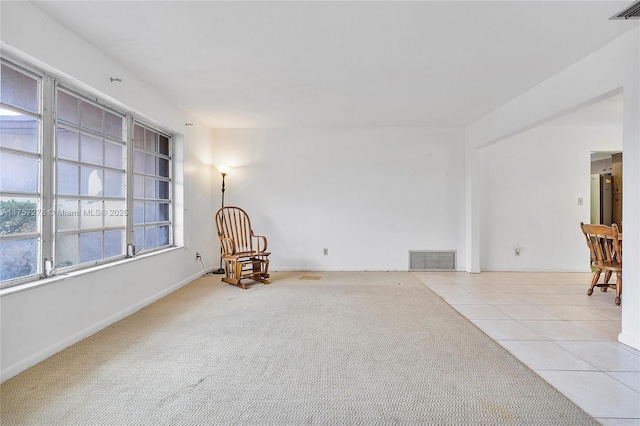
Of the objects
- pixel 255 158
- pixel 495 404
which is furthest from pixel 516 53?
pixel 255 158

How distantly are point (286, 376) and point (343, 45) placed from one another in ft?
8.28

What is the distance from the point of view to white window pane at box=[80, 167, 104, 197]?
8.56 feet

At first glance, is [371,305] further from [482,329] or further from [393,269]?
[393,269]

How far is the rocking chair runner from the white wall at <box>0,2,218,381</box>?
541 mm

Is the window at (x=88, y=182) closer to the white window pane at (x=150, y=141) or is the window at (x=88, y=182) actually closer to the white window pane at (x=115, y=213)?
the white window pane at (x=115, y=213)

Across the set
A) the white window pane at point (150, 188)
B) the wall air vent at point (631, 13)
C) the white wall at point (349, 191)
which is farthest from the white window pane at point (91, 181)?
the wall air vent at point (631, 13)

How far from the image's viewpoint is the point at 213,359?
206cm

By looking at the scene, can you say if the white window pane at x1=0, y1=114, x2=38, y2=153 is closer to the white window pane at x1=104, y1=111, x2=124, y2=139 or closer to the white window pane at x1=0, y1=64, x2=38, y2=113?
the white window pane at x1=0, y1=64, x2=38, y2=113

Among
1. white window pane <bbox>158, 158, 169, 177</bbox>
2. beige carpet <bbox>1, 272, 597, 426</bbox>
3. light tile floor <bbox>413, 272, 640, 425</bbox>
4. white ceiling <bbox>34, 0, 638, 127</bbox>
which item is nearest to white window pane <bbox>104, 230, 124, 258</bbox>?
beige carpet <bbox>1, 272, 597, 426</bbox>

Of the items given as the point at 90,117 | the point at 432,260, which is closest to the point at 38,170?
the point at 90,117

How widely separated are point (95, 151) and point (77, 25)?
1.02 metres

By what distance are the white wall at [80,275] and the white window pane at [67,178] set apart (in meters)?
0.68

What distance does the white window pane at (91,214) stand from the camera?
8.56 ft

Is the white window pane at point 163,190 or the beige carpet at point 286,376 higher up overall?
the white window pane at point 163,190
